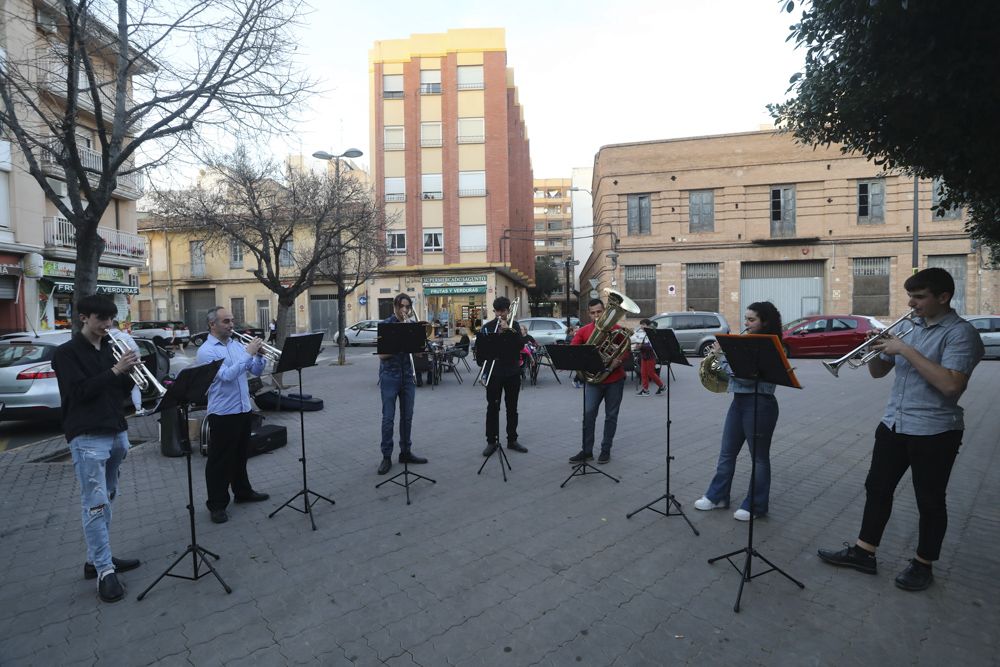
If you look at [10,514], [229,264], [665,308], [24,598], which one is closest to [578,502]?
[24,598]

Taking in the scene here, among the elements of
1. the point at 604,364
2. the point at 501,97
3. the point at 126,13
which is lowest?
the point at 604,364

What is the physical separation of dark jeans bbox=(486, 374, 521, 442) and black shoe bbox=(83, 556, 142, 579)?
3700 millimetres

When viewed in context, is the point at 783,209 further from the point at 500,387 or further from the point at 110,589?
the point at 110,589

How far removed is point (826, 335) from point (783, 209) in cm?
1266

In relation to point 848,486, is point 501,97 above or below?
above

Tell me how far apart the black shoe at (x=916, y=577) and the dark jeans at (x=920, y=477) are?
0.08 m

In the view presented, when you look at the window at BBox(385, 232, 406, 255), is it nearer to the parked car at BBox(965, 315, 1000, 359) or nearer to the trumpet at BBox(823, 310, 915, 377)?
the parked car at BBox(965, 315, 1000, 359)

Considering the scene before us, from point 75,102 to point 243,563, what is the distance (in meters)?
6.47

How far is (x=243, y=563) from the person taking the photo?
3.96 meters

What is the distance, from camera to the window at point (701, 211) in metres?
29.3

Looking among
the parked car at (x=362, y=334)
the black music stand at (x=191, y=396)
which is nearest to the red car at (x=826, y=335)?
the black music stand at (x=191, y=396)

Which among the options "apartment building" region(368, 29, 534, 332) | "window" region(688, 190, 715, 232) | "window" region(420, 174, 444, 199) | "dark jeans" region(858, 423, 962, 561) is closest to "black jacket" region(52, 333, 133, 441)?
"dark jeans" region(858, 423, 962, 561)

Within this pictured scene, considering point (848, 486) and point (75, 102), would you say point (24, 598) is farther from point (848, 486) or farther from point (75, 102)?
point (848, 486)

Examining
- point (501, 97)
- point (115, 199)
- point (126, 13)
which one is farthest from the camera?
point (501, 97)
